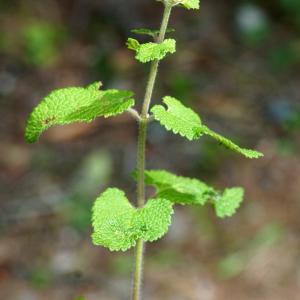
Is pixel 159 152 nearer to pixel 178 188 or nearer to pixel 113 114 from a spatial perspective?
pixel 178 188

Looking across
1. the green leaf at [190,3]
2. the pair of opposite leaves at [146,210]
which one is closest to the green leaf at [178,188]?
the pair of opposite leaves at [146,210]

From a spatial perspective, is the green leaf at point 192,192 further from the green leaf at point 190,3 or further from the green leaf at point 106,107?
the green leaf at point 190,3

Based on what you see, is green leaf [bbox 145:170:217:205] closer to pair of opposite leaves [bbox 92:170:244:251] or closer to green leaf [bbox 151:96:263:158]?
pair of opposite leaves [bbox 92:170:244:251]

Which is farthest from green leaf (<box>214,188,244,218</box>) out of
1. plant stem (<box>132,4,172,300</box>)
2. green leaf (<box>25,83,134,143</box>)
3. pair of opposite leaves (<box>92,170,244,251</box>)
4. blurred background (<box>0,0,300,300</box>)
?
blurred background (<box>0,0,300,300</box>)

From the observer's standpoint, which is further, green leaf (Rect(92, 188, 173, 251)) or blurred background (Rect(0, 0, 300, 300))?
blurred background (Rect(0, 0, 300, 300))

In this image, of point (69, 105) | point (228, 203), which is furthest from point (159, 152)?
point (69, 105)
